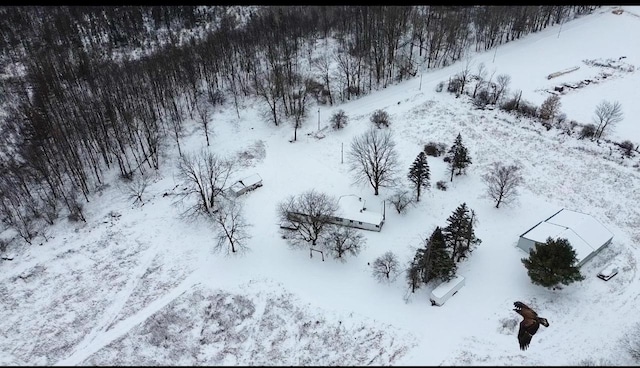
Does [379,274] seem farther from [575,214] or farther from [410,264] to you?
[575,214]

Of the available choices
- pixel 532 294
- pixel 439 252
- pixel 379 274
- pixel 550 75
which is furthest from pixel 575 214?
pixel 550 75

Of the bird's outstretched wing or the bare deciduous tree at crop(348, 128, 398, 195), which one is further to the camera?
the bare deciduous tree at crop(348, 128, 398, 195)

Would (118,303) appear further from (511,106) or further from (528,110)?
(528,110)

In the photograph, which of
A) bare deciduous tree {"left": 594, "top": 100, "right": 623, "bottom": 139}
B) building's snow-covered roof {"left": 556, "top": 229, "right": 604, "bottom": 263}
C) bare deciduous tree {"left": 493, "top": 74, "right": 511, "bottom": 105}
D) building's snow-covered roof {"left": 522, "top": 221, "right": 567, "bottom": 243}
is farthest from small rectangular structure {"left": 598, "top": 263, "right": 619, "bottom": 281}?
bare deciduous tree {"left": 493, "top": 74, "right": 511, "bottom": 105}

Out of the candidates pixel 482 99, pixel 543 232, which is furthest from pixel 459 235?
pixel 482 99

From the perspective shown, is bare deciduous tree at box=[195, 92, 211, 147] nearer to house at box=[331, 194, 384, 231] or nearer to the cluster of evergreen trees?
house at box=[331, 194, 384, 231]

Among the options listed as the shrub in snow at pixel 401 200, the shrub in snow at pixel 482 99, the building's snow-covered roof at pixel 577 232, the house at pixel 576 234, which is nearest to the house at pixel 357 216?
the shrub in snow at pixel 401 200

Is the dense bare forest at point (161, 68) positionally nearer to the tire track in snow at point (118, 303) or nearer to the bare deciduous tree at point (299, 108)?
the bare deciduous tree at point (299, 108)

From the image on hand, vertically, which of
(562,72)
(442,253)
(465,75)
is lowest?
(442,253)
